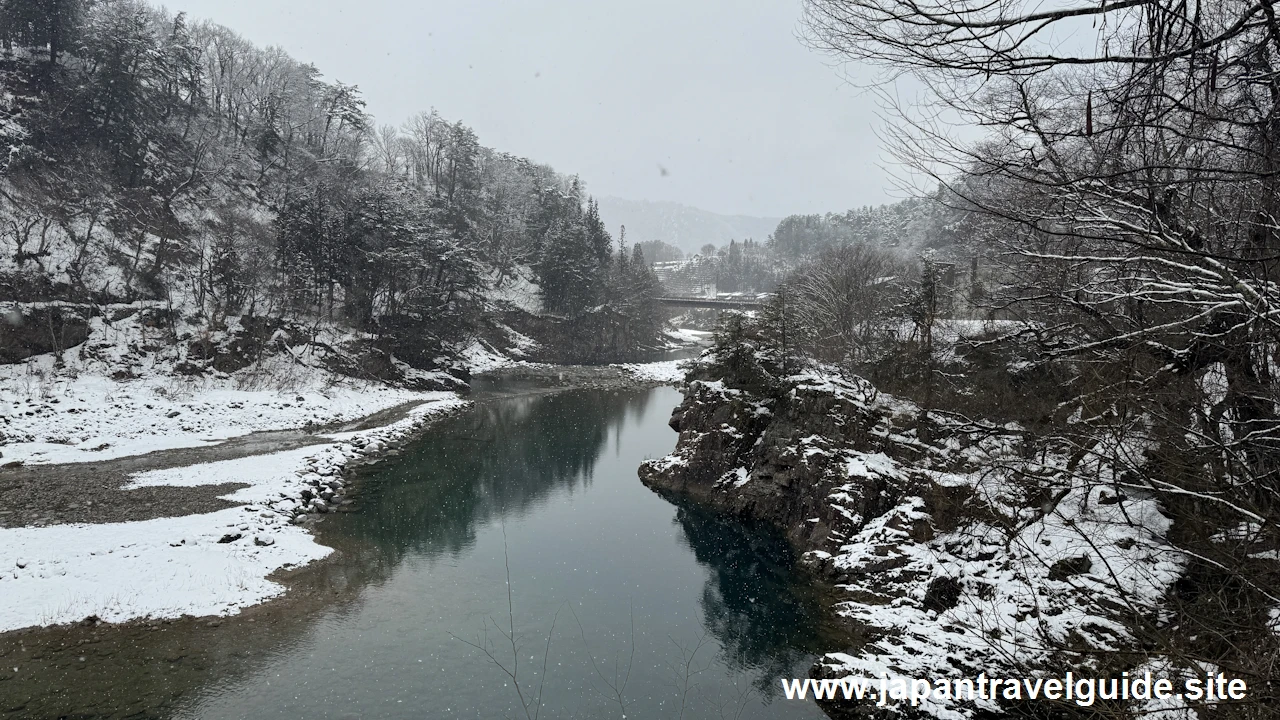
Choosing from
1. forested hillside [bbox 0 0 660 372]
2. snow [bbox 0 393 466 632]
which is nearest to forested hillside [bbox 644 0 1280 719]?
snow [bbox 0 393 466 632]

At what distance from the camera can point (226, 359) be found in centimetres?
3066

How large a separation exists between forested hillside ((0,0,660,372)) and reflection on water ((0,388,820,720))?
19.8m

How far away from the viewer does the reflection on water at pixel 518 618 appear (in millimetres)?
9531

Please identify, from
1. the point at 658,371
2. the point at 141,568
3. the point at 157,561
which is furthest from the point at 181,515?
the point at 658,371

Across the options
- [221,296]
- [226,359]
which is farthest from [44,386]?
[221,296]

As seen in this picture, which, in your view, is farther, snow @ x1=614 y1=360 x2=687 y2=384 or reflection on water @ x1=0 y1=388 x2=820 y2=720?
snow @ x1=614 y1=360 x2=687 y2=384

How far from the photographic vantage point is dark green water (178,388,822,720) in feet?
31.5

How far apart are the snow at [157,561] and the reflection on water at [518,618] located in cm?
99

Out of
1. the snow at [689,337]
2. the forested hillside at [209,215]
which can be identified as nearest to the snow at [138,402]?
the forested hillside at [209,215]

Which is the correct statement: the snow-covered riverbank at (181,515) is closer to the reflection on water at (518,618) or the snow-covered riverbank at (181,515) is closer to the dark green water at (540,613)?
the reflection on water at (518,618)

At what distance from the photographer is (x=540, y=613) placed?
40.4ft

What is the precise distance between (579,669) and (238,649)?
5874 millimetres

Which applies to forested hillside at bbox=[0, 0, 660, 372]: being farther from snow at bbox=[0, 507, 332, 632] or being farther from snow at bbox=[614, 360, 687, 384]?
snow at bbox=[0, 507, 332, 632]

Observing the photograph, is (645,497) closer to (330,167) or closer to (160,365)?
(160,365)
